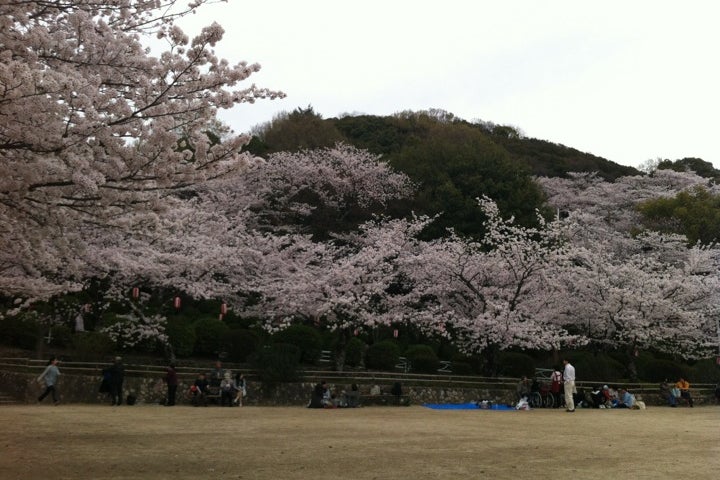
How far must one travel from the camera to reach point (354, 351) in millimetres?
25078

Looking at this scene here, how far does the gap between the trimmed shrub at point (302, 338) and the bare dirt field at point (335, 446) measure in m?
7.76

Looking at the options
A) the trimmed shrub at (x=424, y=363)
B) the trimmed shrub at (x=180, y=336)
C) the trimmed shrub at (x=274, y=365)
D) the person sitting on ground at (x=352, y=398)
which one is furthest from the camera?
the trimmed shrub at (x=424, y=363)

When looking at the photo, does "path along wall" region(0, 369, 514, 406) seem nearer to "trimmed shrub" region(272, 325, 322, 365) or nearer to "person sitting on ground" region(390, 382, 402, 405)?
"person sitting on ground" region(390, 382, 402, 405)

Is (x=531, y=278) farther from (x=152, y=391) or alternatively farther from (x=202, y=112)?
(x=202, y=112)

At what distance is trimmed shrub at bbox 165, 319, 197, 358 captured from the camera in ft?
72.8

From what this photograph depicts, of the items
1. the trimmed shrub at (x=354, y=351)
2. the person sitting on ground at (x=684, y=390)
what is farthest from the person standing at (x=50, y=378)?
the person sitting on ground at (x=684, y=390)

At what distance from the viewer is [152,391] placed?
1933 cm

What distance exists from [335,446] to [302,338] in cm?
1409

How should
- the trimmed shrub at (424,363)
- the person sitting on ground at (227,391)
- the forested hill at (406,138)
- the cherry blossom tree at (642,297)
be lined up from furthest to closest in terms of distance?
the forested hill at (406,138), the cherry blossom tree at (642,297), the trimmed shrub at (424,363), the person sitting on ground at (227,391)

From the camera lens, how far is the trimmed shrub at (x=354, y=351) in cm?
2496

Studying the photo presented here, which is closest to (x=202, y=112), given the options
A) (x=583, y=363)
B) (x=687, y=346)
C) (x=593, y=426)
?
(x=593, y=426)

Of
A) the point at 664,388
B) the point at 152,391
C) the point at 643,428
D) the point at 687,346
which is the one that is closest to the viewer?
the point at 643,428

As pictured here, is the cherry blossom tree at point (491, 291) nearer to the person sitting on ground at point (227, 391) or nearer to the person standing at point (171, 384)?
the person sitting on ground at point (227, 391)

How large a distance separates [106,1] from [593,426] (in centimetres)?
1277
